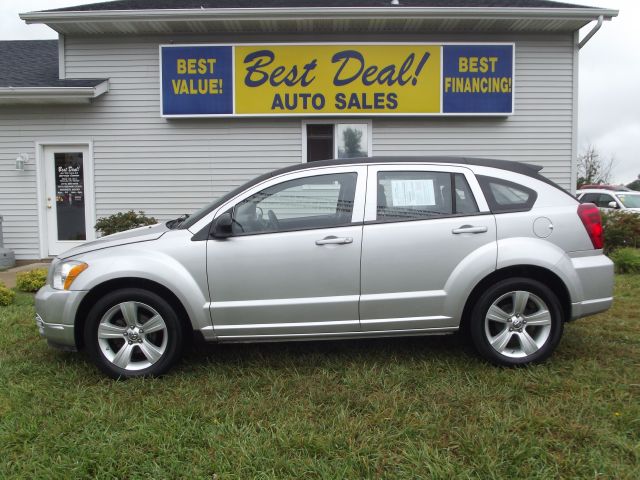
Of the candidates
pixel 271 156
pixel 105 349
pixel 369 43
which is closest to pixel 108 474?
pixel 105 349

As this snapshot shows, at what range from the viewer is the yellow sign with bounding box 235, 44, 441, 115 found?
28.9 feet

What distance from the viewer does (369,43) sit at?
8.82 meters

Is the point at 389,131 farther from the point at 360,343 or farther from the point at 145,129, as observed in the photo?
the point at 360,343

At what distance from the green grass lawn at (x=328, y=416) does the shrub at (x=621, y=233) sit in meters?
5.16

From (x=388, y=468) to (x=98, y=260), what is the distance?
2578mm

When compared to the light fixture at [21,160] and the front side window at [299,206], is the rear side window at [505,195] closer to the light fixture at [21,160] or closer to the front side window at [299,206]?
the front side window at [299,206]

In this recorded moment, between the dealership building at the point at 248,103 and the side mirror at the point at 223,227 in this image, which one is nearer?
the side mirror at the point at 223,227

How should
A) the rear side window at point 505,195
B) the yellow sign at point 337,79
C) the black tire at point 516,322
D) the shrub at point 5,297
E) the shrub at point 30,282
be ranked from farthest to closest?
1. the yellow sign at point 337,79
2. the shrub at point 30,282
3. the shrub at point 5,297
4. the rear side window at point 505,195
5. the black tire at point 516,322

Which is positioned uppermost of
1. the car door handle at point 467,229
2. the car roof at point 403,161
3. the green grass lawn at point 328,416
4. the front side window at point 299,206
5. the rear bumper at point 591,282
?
the car roof at point 403,161

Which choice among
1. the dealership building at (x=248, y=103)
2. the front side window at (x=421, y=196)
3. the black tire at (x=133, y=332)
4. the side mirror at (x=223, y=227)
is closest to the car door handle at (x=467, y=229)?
the front side window at (x=421, y=196)

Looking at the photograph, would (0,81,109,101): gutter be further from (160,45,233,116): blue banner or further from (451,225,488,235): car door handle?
(451,225,488,235): car door handle

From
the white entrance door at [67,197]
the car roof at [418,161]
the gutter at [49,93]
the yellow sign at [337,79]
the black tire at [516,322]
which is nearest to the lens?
the black tire at [516,322]

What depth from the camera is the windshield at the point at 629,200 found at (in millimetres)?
14812

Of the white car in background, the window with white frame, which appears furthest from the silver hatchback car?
the white car in background
